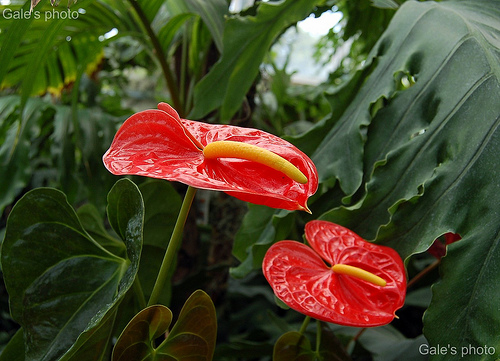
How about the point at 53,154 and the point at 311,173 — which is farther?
the point at 53,154

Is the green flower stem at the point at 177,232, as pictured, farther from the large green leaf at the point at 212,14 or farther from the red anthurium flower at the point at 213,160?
the large green leaf at the point at 212,14

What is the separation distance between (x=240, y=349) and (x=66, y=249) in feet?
1.34

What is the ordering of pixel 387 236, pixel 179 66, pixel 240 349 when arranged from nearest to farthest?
pixel 387 236 → pixel 240 349 → pixel 179 66

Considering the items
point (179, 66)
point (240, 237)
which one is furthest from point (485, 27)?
point (179, 66)

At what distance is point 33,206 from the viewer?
18.0 inches

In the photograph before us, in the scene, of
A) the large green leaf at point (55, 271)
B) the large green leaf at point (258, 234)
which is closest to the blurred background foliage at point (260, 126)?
the large green leaf at point (258, 234)

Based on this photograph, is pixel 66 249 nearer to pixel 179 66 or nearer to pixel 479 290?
pixel 479 290

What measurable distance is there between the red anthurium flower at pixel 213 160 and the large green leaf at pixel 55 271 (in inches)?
2.3

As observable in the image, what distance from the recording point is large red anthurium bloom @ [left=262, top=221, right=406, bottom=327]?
419mm

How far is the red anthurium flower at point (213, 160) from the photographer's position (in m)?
0.36

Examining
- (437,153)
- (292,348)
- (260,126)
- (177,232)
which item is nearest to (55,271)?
(177,232)

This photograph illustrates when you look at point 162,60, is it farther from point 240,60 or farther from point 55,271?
point 55,271

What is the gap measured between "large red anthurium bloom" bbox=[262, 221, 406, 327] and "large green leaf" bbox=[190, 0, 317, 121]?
34cm

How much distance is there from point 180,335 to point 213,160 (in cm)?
18
